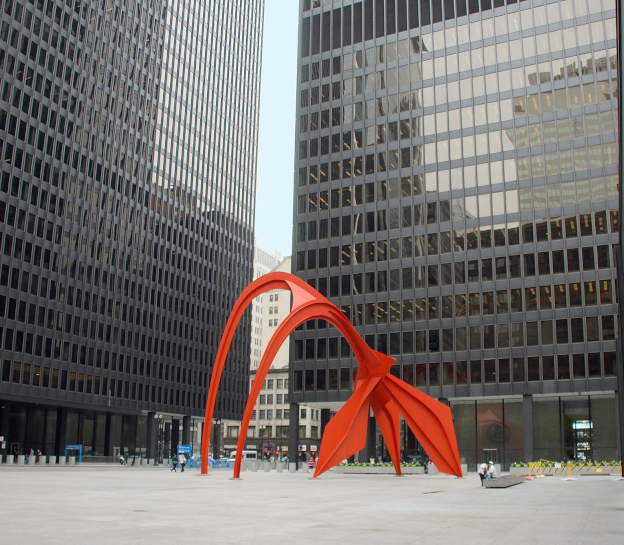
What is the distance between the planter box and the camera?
4478cm

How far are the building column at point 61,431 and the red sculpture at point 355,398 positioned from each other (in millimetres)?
35058

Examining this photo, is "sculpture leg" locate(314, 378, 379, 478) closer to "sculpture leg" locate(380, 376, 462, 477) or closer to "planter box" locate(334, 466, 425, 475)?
"sculpture leg" locate(380, 376, 462, 477)

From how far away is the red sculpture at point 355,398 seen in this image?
3372 centimetres

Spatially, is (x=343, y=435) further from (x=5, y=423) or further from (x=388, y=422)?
(x=5, y=423)

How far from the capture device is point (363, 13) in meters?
69.7

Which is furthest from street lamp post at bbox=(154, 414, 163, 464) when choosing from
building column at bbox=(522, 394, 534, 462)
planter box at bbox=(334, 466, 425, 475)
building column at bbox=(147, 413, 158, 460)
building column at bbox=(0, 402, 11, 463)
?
building column at bbox=(522, 394, 534, 462)

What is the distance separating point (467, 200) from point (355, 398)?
29764mm

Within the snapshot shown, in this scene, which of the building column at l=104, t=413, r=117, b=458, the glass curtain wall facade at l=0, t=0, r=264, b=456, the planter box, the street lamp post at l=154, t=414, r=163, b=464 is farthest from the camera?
the street lamp post at l=154, t=414, r=163, b=464

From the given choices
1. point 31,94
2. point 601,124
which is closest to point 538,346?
point 601,124

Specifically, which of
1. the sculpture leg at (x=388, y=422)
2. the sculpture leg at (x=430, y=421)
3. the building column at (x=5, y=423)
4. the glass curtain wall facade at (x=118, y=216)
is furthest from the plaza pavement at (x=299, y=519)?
the glass curtain wall facade at (x=118, y=216)

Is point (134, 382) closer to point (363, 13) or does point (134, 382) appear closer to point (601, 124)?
point (363, 13)

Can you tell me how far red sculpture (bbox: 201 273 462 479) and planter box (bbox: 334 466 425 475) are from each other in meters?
6.35

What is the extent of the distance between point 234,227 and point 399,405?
70388mm

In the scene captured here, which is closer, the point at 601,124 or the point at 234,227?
the point at 601,124
